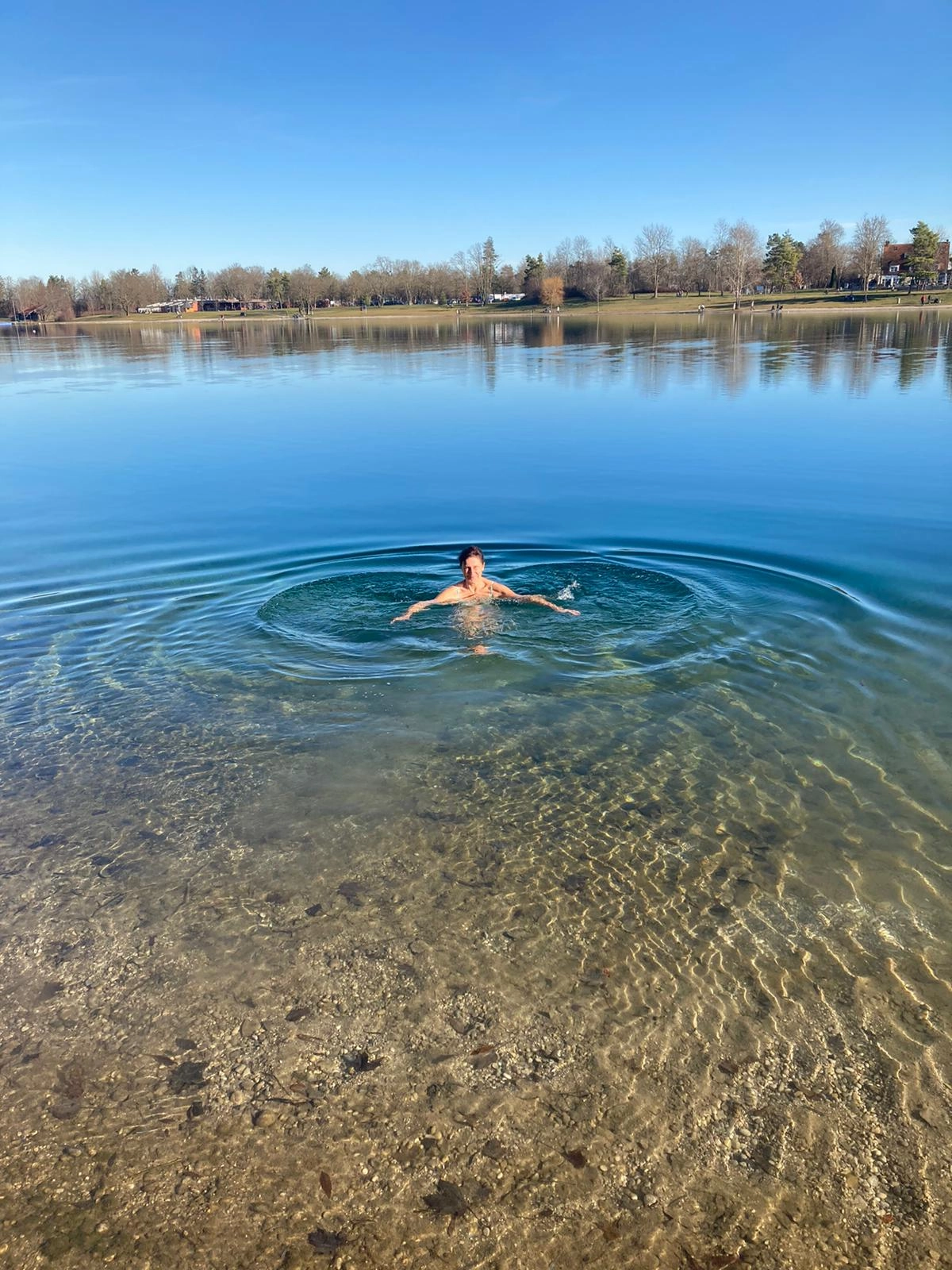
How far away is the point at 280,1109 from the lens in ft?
15.8

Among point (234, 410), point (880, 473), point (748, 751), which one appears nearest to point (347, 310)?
point (234, 410)

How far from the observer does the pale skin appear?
1192 cm

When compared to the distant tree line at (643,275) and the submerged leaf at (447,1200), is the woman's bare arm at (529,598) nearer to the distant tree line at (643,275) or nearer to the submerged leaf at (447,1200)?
the submerged leaf at (447,1200)

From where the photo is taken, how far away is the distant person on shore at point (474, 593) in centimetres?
1186

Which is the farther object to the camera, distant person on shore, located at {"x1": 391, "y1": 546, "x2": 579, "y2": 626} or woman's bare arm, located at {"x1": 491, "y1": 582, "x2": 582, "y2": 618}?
woman's bare arm, located at {"x1": 491, "y1": 582, "x2": 582, "y2": 618}

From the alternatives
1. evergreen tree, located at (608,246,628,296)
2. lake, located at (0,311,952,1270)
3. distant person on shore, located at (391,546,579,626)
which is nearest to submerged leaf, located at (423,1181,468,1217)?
lake, located at (0,311,952,1270)

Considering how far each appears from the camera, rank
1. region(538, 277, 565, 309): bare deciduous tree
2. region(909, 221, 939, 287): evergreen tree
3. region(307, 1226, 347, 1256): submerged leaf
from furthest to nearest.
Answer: region(538, 277, 565, 309): bare deciduous tree, region(909, 221, 939, 287): evergreen tree, region(307, 1226, 347, 1256): submerged leaf

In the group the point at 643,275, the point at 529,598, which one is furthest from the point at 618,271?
the point at 529,598

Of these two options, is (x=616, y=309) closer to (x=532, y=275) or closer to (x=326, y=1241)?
(x=532, y=275)

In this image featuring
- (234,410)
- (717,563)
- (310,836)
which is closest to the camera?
(310,836)

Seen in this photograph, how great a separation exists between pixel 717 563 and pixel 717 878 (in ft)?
27.6

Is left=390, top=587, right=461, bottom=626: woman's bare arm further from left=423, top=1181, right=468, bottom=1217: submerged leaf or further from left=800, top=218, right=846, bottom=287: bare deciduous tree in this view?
left=800, top=218, right=846, bottom=287: bare deciduous tree

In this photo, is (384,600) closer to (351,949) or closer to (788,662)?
(788,662)

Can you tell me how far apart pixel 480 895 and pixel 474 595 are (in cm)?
621
